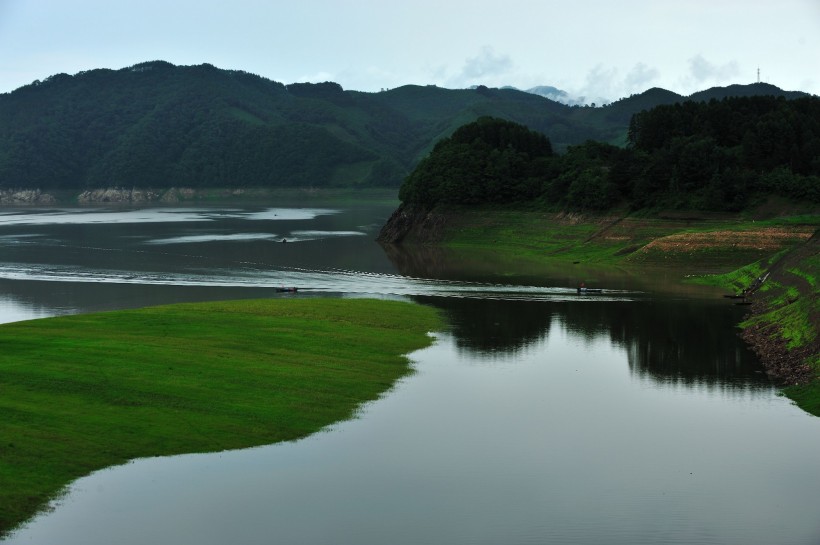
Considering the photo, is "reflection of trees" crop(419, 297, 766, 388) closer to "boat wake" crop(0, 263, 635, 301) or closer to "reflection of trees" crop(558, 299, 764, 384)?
"reflection of trees" crop(558, 299, 764, 384)

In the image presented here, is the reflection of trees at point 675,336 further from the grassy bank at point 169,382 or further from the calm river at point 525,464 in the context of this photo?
the grassy bank at point 169,382

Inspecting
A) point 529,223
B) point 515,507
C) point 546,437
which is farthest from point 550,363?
point 529,223

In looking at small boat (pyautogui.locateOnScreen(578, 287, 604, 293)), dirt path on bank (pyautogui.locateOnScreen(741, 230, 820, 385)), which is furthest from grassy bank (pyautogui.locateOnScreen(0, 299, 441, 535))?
small boat (pyautogui.locateOnScreen(578, 287, 604, 293))

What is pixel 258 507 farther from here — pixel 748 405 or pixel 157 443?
pixel 748 405

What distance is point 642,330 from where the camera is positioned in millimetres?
81062

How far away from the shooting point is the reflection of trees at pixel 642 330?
215 feet

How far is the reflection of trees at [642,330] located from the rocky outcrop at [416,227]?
274ft

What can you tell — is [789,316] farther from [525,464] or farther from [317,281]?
[317,281]

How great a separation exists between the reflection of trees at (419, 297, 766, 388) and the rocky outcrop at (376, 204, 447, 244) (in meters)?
83.6

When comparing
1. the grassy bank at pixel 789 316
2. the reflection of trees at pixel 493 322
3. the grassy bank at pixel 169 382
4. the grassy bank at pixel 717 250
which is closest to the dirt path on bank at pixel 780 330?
the grassy bank at pixel 789 316

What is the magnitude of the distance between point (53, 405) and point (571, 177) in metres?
140

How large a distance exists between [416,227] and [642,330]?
114 meters

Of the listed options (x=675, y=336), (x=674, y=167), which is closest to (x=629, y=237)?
(x=674, y=167)

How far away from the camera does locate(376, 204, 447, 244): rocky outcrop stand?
188 metres
